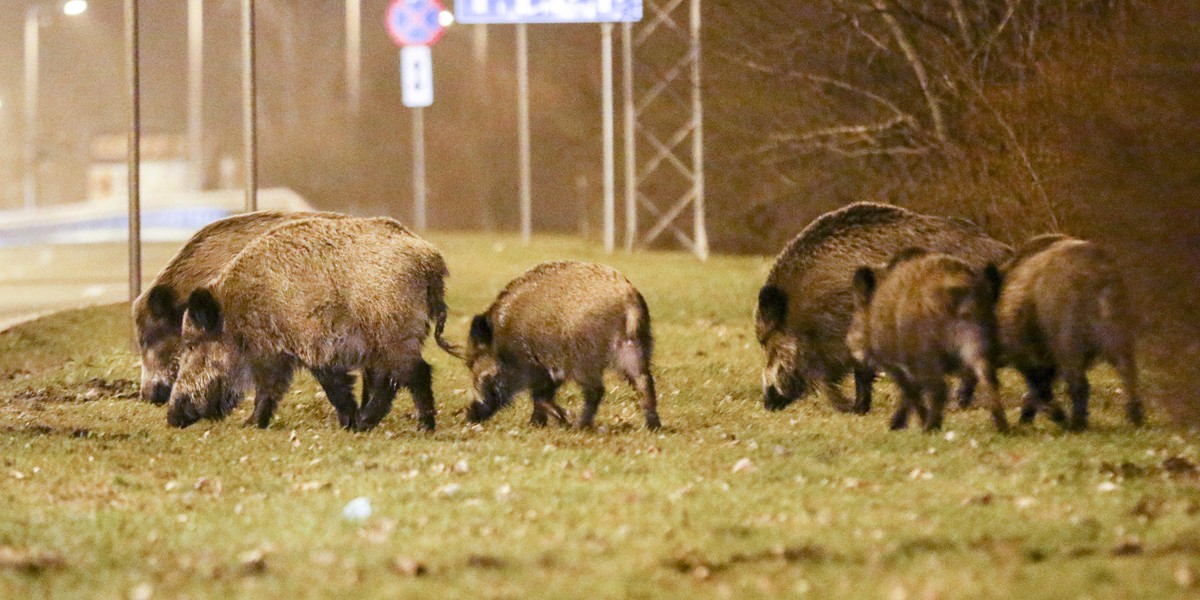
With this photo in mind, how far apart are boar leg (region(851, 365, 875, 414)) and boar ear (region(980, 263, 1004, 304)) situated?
189 centimetres

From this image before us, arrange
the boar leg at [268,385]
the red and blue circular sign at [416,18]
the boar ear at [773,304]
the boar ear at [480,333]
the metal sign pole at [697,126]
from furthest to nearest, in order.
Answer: the red and blue circular sign at [416,18]
the metal sign pole at [697,126]
the boar ear at [773,304]
the boar leg at [268,385]
the boar ear at [480,333]

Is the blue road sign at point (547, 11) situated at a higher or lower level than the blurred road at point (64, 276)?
higher

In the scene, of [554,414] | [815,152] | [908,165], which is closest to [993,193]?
[908,165]

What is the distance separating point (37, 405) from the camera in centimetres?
1470

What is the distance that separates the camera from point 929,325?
11.2 m

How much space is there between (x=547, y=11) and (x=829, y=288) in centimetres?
2020

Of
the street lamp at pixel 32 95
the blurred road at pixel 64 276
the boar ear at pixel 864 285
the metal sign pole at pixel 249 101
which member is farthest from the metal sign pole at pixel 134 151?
the street lamp at pixel 32 95

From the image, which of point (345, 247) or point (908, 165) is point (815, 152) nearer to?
point (908, 165)

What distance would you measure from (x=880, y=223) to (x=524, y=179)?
34583 mm

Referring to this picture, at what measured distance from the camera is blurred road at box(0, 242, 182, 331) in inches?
1007

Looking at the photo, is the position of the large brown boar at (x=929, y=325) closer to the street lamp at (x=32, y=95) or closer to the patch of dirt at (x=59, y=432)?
the patch of dirt at (x=59, y=432)

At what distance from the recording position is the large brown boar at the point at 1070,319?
1077cm

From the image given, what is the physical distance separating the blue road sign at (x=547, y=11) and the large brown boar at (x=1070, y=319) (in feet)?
69.4

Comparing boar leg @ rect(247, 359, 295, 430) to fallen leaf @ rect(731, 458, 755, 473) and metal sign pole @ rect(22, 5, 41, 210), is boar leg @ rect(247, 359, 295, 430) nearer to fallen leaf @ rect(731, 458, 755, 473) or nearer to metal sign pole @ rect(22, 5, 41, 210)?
fallen leaf @ rect(731, 458, 755, 473)
